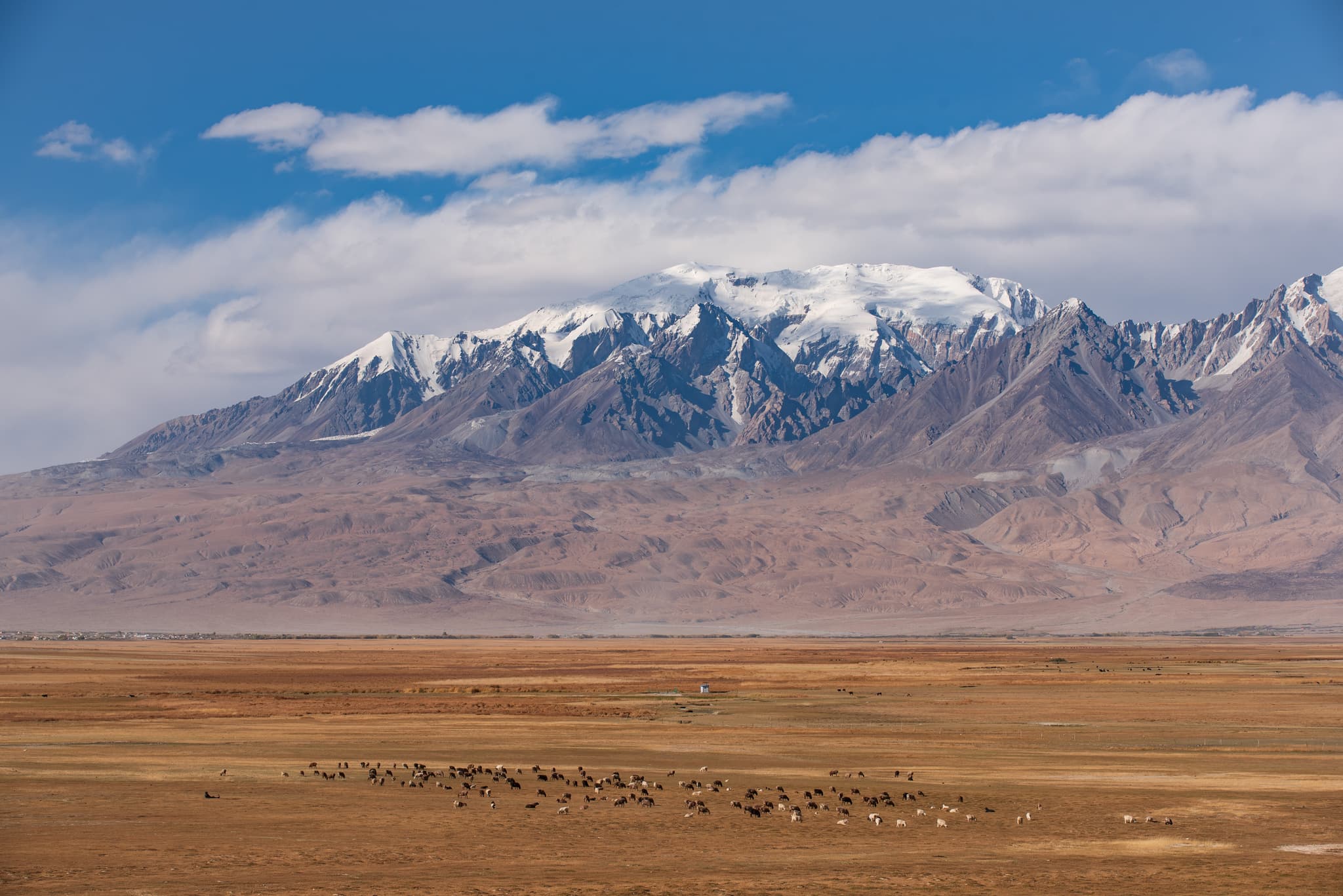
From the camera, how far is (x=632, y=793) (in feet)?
141

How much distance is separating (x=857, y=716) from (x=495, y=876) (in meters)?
46.9

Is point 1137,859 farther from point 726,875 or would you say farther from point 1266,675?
point 1266,675

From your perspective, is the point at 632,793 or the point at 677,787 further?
the point at 677,787

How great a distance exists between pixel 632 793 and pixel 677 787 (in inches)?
106

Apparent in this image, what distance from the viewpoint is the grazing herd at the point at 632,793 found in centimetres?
3969

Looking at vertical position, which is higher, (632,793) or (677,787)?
(632,793)

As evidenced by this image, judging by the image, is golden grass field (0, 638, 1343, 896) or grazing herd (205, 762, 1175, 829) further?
grazing herd (205, 762, 1175, 829)

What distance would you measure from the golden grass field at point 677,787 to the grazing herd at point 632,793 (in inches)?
12.6

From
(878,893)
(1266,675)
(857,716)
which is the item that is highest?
(878,893)

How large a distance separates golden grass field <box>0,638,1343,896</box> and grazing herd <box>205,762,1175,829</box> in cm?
32

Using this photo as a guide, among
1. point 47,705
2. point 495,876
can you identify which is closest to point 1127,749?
point 495,876

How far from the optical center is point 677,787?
4538 centimetres

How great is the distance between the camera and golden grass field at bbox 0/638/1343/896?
3162 centimetres

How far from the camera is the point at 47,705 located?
269 ft
